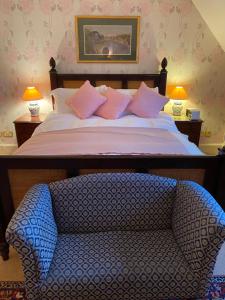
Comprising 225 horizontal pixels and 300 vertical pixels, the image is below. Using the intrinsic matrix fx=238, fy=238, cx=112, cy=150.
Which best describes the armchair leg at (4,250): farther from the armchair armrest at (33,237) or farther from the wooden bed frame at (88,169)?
the armchair armrest at (33,237)

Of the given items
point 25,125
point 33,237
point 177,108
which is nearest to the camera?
point 33,237

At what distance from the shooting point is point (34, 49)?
3340 mm

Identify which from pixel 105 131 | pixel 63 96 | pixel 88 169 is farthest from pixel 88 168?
pixel 63 96

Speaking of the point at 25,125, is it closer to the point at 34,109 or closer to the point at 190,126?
the point at 34,109

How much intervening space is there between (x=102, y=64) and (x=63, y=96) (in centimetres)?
78

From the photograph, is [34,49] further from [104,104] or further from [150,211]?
[150,211]

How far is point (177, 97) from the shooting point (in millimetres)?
3424

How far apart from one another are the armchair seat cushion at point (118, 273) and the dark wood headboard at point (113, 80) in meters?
2.52

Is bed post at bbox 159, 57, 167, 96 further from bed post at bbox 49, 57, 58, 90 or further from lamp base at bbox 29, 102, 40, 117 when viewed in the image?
lamp base at bbox 29, 102, 40, 117

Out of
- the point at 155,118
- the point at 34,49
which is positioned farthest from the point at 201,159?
the point at 34,49

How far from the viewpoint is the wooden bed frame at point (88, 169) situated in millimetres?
1652

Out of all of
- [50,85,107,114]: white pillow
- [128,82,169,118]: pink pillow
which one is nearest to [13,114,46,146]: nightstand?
[50,85,107,114]: white pillow

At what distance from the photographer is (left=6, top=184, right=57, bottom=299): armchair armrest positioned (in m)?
1.20

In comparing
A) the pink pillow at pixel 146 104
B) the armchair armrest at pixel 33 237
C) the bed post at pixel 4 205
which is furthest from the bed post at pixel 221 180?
the bed post at pixel 4 205
